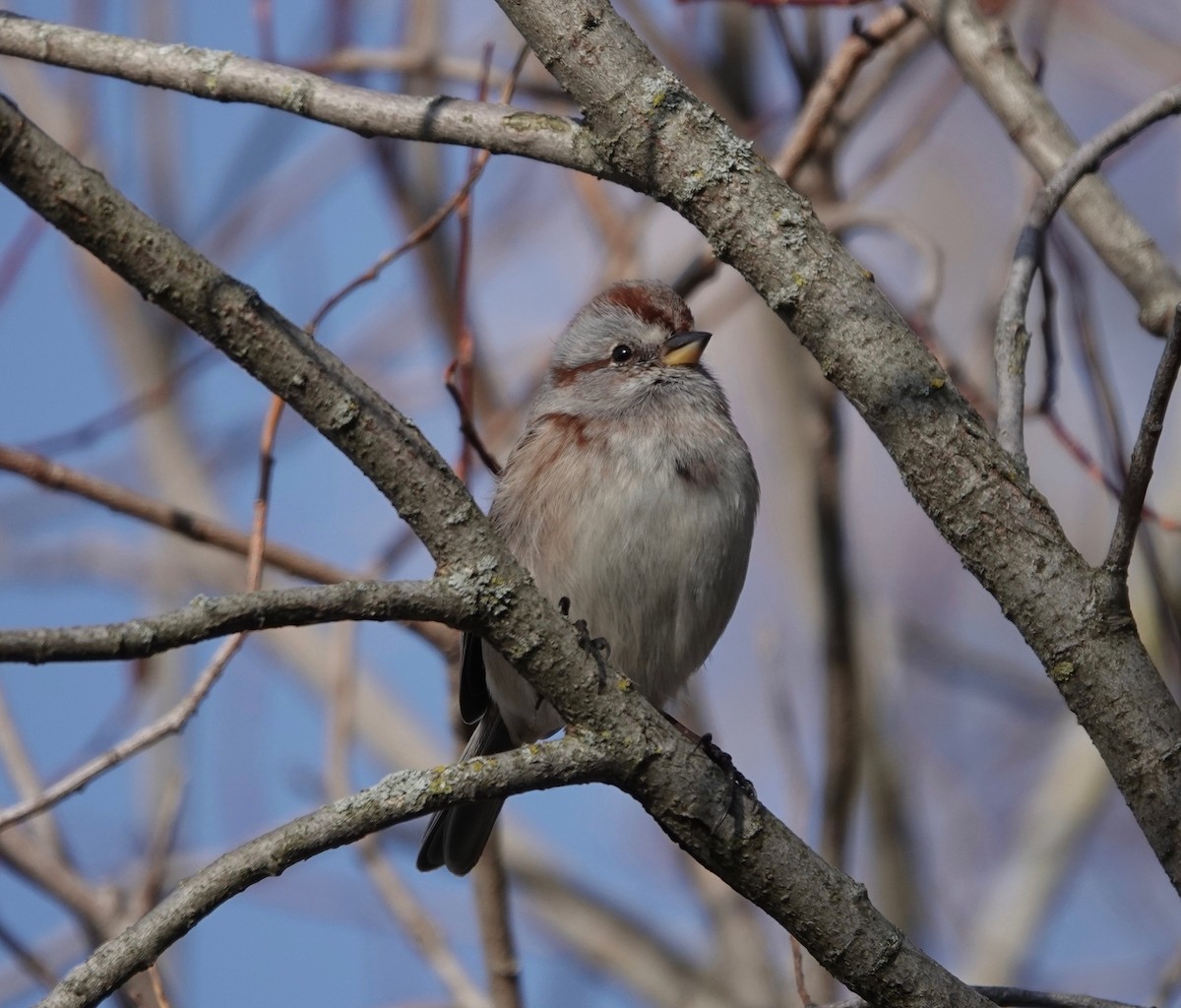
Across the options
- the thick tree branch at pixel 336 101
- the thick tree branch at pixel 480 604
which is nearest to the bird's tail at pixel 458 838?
the thick tree branch at pixel 480 604

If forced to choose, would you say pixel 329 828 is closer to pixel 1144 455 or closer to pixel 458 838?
pixel 1144 455

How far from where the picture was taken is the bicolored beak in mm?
4023

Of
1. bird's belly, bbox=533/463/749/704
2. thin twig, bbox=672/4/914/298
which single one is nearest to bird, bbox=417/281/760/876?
bird's belly, bbox=533/463/749/704

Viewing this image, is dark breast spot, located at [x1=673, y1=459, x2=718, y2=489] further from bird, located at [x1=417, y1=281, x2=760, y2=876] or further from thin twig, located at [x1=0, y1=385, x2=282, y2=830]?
thin twig, located at [x1=0, y1=385, x2=282, y2=830]

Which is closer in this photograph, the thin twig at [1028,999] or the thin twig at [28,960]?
the thin twig at [1028,999]

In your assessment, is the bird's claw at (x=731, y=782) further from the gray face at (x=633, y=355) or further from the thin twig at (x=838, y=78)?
the thin twig at (x=838, y=78)

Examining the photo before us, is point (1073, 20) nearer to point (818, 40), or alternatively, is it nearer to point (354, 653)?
point (818, 40)

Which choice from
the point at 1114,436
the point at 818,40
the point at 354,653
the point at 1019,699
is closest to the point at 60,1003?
the point at 1114,436

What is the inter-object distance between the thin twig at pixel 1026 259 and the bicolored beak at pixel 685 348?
61.5 inches

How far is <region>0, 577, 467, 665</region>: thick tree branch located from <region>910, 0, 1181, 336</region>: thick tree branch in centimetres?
157

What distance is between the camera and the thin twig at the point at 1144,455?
6.29 feet

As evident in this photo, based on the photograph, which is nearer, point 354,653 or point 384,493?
point 384,493

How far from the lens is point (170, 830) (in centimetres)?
322

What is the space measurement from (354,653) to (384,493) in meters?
2.29
